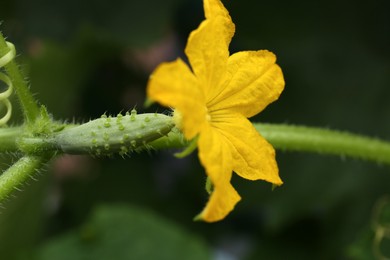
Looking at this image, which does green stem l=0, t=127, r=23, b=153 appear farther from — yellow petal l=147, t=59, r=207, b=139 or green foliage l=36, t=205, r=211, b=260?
green foliage l=36, t=205, r=211, b=260

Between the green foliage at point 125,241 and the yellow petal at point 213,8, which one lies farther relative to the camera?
the green foliage at point 125,241

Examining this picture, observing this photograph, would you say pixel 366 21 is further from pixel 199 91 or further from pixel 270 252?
pixel 199 91

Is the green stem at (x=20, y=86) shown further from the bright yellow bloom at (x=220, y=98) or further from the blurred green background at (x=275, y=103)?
the blurred green background at (x=275, y=103)

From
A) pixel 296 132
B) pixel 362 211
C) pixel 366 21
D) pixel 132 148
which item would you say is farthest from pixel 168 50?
pixel 132 148

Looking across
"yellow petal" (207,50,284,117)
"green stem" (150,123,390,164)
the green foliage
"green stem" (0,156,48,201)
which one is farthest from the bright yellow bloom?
the green foliage

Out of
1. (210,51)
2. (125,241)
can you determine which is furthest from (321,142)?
(125,241)

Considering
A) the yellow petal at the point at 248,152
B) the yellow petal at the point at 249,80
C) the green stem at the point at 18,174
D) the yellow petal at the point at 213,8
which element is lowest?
the green stem at the point at 18,174

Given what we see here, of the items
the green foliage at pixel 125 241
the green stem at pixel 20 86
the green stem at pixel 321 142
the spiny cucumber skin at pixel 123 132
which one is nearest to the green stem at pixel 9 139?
the green stem at pixel 20 86
